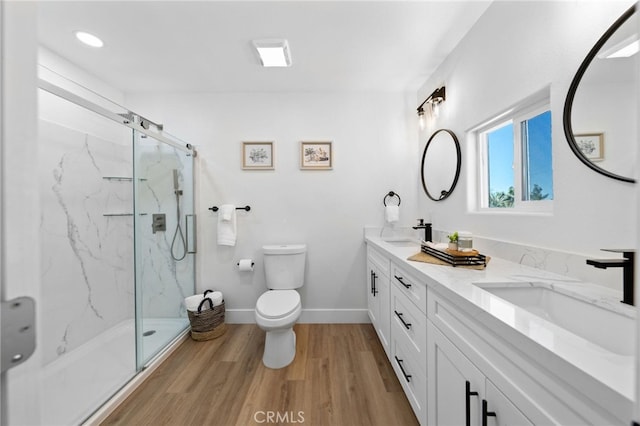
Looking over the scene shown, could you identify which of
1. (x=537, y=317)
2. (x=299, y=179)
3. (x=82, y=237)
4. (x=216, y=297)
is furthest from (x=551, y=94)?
(x=82, y=237)

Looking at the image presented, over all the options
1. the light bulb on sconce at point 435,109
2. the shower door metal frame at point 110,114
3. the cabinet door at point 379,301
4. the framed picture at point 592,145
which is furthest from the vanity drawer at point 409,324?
the shower door metal frame at point 110,114

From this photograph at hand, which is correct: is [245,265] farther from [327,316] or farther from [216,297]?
[327,316]

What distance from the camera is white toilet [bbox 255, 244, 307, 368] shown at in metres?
1.68

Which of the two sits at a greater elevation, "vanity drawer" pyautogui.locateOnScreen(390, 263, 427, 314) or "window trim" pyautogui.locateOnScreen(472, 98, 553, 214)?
"window trim" pyautogui.locateOnScreen(472, 98, 553, 214)

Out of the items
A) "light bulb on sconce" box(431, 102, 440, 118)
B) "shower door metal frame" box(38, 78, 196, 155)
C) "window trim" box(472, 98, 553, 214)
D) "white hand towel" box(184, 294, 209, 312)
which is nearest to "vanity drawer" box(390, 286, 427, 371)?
"window trim" box(472, 98, 553, 214)

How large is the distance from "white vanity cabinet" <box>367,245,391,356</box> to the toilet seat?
643 millimetres

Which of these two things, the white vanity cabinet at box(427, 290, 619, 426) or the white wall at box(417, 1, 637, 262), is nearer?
the white vanity cabinet at box(427, 290, 619, 426)

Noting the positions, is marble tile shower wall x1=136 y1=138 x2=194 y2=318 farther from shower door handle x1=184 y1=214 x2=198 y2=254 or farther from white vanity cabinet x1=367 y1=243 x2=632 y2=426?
white vanity cabinet x1=367 y1=243 x2=632 y2=426

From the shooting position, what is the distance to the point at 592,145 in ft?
3.05

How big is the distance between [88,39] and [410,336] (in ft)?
9.22

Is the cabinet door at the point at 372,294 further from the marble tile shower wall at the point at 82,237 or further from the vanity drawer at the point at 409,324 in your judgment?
the marble tile shower wall at the point at 82,237

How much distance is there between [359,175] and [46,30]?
2.48 m

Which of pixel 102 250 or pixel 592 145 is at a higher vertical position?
pixel 592 145

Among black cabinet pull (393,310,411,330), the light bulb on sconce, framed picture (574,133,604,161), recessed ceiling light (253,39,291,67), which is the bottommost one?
black cabinet pull (393,310,411,330)
